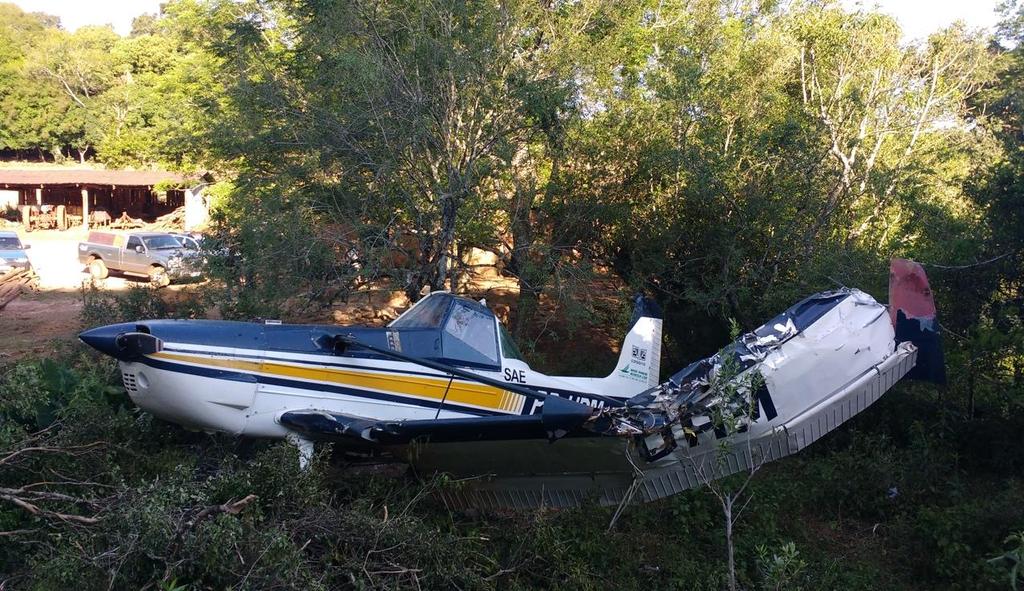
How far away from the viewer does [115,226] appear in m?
36.2

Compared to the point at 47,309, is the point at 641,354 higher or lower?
higher

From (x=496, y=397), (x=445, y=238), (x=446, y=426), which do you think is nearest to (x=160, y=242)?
(x=445, y=238)

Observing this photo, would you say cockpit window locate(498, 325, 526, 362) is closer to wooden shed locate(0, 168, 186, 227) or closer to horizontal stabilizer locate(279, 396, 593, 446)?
horizontal stabilizer locate(279, 396, 593, 446)

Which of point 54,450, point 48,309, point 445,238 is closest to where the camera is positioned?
point 54,450

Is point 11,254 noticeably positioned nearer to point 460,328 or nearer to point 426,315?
point 426,315

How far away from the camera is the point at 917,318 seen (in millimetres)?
7027

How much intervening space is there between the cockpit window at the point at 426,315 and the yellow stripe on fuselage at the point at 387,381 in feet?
1.80

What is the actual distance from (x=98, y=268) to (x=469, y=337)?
2039 cm

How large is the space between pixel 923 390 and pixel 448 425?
5634 mm

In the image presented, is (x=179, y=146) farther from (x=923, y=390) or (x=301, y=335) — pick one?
(x=923, y=390)

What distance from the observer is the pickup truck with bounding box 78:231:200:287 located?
22.7m

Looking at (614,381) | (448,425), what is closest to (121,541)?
(448,425)

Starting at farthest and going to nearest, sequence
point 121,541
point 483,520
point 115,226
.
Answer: point 115,226 < point 483,520 < point 121,541

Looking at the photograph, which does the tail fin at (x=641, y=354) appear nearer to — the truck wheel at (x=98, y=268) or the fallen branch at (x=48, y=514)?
the fallen branch at (x=48, y=514)
